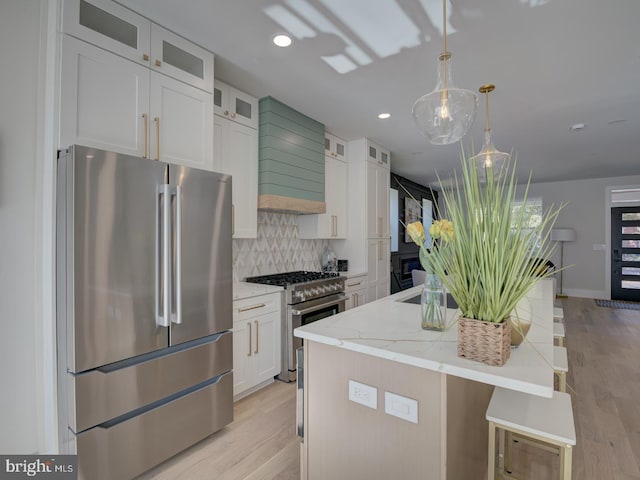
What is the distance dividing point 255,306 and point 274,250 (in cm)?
109

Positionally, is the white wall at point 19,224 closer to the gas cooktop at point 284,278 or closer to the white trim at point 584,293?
the gas cooktop at point 284,278

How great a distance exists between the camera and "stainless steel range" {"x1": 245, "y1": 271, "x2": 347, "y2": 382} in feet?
10.1

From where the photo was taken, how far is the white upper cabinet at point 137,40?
1741 mm

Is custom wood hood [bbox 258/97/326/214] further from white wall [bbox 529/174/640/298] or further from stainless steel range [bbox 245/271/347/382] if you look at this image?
white wall [bbox 529/174/640/298]

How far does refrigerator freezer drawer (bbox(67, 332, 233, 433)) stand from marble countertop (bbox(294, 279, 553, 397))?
0.94 meters

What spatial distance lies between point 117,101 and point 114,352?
1386 millimetres

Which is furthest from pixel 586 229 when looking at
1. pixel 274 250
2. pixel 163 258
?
pixel 163 258

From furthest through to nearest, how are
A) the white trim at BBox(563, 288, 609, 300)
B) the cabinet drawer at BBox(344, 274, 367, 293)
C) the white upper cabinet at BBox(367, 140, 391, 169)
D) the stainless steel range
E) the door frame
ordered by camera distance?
the white trim at BBox(563, 288, 609, 300), the door frame, the white upper cabinet at BBox(367, 140, 391, 169), the cabinet drawer at BBox(344, 274, 367, 293), the stainless steel range

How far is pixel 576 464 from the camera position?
76.6 inches

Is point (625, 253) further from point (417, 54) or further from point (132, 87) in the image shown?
point (132, 87)

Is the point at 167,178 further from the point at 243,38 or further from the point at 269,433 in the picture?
the point at 269,433

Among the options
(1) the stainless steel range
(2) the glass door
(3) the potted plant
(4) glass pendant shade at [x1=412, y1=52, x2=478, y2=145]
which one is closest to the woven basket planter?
(3) the potted plant

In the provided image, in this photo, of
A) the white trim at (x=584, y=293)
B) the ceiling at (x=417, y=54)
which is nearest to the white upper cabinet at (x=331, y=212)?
the ceiling at (x=417, y=54)

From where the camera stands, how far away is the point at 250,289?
2928mm
